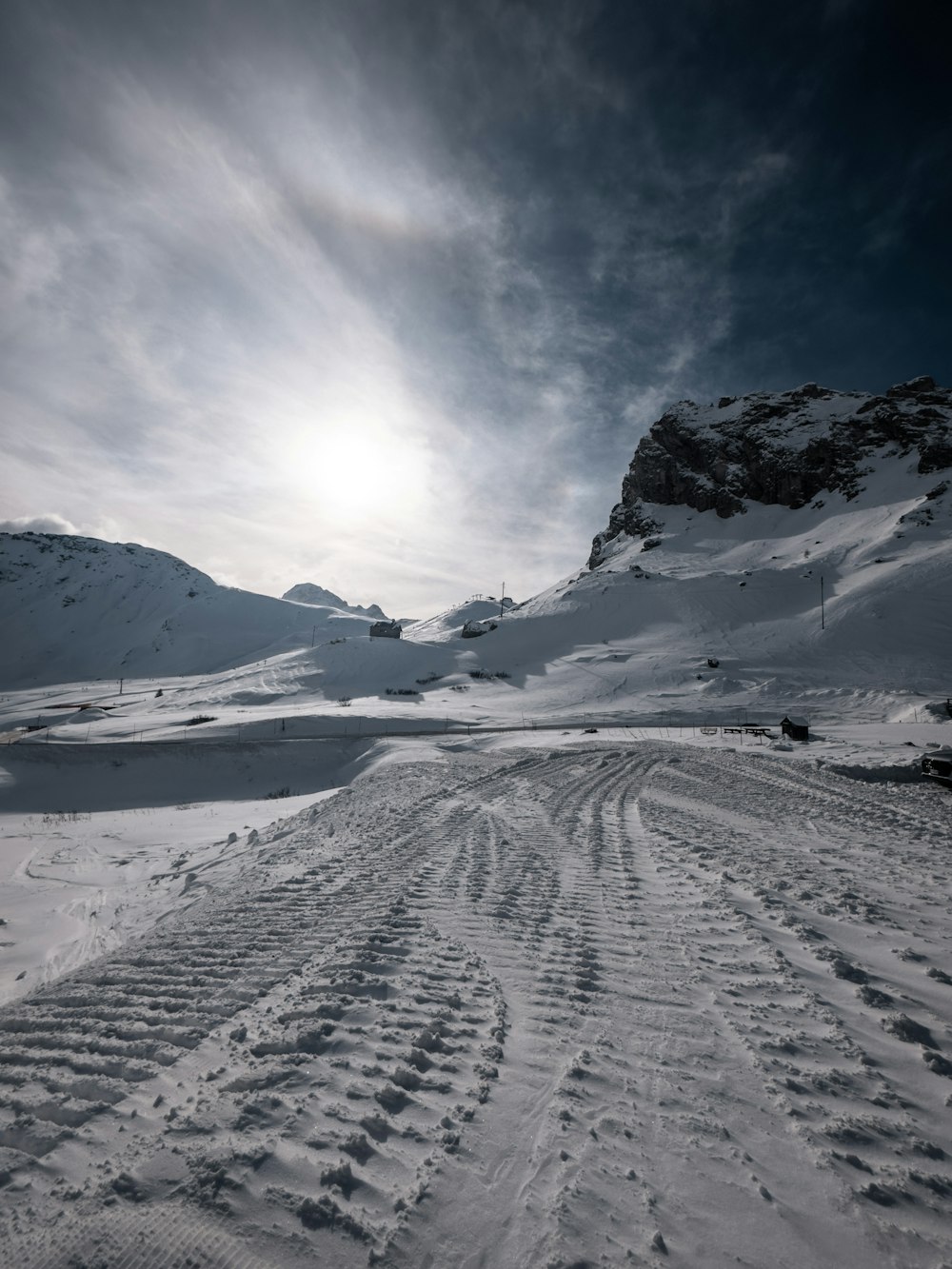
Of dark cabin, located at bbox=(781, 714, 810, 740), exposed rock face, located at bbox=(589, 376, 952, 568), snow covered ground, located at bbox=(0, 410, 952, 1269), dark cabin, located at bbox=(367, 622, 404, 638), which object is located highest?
exposed rock face, located at bbox=(589, 376, 952, 568)

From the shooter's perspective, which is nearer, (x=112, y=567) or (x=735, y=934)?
A: (x=735, y=934)

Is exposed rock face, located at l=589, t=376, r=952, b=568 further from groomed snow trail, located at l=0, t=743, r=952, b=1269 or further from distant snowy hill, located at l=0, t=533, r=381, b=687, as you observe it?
groomed snow trail, located at l=0, t=743, r=952, b=1269

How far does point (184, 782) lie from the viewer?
20.9m

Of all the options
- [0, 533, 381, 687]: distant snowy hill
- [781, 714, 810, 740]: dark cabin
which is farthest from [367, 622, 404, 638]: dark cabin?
[781, 714, 810, 740]: dark cabin

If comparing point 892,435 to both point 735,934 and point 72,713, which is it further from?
point 72,713

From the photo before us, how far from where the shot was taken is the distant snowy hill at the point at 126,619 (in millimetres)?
104938

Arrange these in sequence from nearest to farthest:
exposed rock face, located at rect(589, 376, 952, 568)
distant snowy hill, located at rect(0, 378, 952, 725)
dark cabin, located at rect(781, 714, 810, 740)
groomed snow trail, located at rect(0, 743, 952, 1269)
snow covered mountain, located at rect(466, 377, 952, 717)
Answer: groomed snow trail, located at rect(0, 743, 952, 1269) < dark cabin, located at rect(781, 714, 810, 740) < distant snowy hill, located at rect(0, 378, 952, 725) < snow covered mountain, located at rect(466, 377, 952, 717) < exposed rock face, located at rect(589, 376, 952, 568)

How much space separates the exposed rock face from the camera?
89.9 meters

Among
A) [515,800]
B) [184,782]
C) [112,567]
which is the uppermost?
[112,567]

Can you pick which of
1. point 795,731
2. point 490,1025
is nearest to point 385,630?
point 795,731

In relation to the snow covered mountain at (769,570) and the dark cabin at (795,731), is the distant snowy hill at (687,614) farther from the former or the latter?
the dark cabin at (795,731)

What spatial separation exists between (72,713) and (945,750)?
60190 mm

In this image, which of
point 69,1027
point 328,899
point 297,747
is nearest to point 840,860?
point 328,899

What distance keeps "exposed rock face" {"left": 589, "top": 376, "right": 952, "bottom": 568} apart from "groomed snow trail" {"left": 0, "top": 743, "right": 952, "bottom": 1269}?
97019 mm
